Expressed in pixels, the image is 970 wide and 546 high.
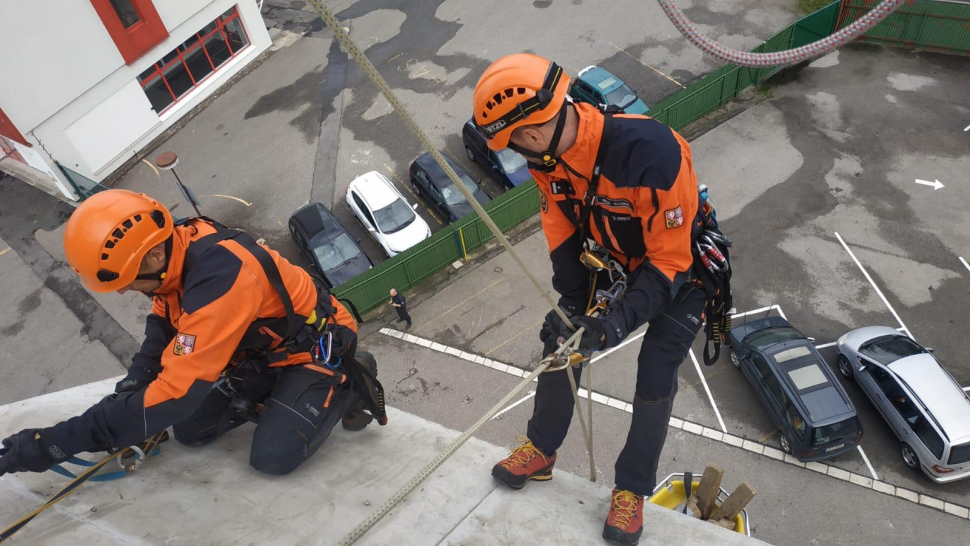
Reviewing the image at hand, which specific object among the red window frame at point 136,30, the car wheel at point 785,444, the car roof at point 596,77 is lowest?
the car wheel at point 785,444

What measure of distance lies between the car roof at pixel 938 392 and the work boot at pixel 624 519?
8438mm

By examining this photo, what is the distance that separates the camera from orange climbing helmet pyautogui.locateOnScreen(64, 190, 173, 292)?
4270mm

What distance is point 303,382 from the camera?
5.29m

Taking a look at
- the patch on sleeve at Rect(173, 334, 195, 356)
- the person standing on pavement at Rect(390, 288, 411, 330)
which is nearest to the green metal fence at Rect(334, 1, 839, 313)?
the person standing on pavement at Rect(390, 288, 411, 330)

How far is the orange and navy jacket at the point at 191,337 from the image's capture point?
4301mm

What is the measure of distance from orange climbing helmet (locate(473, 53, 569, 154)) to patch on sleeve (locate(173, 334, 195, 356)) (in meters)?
2.52

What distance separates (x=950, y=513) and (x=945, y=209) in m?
7.99

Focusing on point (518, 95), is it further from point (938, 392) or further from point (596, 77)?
point (596, 77)

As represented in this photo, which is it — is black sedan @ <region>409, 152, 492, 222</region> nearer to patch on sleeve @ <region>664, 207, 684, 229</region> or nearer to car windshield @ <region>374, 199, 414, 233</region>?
car windshield @ <region>374, 199, 414, 233</region>

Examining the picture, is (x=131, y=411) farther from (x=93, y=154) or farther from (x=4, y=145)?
(x=4, y=145)

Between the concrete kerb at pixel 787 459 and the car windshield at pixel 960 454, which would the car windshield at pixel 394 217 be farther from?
the car windshield at pixel 960 454

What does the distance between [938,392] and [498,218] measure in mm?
9486

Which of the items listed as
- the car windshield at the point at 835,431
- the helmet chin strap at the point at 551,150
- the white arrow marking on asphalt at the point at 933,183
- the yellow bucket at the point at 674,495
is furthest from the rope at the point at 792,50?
the white arrow marking on asphalt at the point at 933,183

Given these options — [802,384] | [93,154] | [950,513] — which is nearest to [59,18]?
[93,154]
